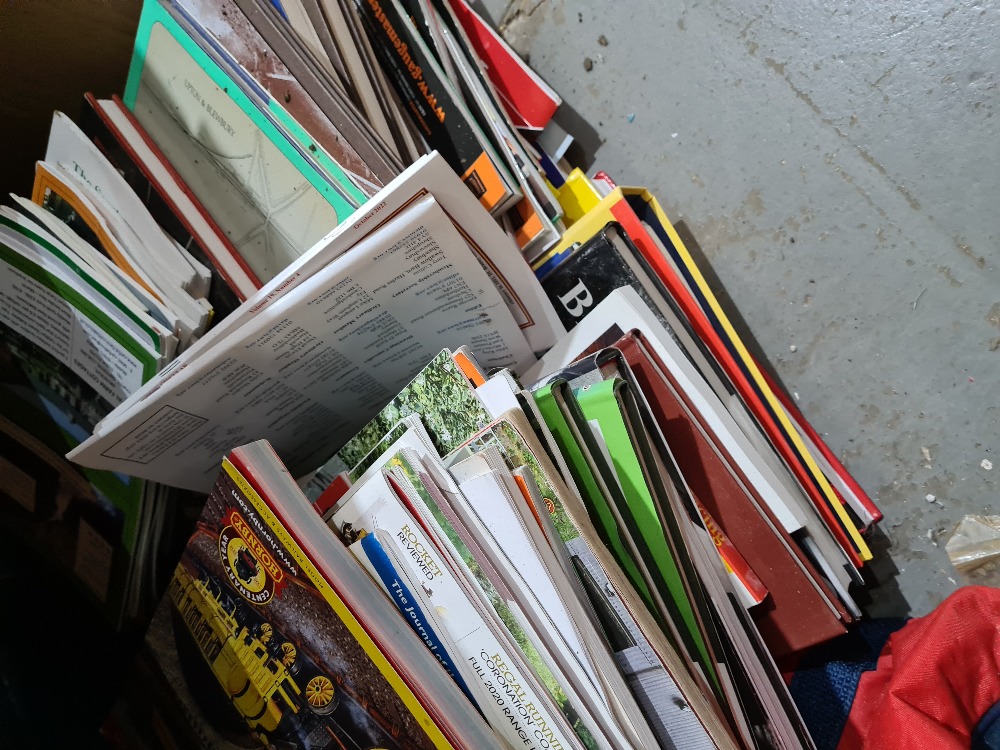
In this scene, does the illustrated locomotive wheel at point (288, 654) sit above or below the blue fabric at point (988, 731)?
above

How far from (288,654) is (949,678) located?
0.72m

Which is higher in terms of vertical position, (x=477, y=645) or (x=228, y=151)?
(x=228, y=151)

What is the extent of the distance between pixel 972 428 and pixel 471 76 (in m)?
0.86

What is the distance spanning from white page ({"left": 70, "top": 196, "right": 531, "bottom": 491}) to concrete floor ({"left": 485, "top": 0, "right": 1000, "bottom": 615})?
0.43 metres

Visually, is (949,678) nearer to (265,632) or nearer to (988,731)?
(988,731)

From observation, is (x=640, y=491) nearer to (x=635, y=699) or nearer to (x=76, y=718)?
(x=635, y=699)

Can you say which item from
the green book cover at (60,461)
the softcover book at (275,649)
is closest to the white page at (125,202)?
the green book cover at (60,461)

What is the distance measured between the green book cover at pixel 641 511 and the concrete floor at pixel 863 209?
447mm

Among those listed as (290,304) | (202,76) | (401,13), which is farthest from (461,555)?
(401,13)

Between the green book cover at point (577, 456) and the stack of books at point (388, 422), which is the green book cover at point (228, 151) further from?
the green book cover at point (577, 456)

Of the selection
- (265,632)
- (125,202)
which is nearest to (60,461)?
(125,202)

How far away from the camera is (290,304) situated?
0.69m

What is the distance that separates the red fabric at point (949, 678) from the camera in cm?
72

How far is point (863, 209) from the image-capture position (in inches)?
35.7
